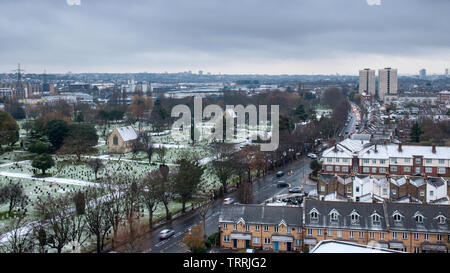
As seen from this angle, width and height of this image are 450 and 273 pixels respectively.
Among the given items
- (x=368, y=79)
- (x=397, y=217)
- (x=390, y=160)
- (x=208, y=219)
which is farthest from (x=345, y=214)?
(x=368, y=79)

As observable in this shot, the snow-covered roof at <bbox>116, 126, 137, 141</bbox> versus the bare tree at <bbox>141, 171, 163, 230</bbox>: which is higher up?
the snow-covered roof at <bbox>116, 126, 137, 141</bbox>

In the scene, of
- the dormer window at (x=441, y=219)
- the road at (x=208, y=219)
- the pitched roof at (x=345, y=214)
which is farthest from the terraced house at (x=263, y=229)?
the dormer window at (x=441, y=219)

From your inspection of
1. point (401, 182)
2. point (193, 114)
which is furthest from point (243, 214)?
point (193, 114)

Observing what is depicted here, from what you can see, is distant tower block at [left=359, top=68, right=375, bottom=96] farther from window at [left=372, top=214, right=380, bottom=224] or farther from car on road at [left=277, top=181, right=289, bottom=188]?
window at [left=372, top=214, right=380, bottom=224]

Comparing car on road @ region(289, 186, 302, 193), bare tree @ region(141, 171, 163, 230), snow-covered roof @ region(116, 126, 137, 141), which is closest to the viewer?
bare tree @ region(141, 171, 163, 230)

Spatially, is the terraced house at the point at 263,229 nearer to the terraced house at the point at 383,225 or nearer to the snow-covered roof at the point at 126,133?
the terraced house at the point at 383,225

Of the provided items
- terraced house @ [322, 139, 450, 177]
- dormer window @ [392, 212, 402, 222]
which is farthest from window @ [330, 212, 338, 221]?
terraced house @ [322, 139, 450, 177]

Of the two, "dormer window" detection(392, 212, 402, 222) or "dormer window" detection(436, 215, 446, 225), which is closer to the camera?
"dormer window" detection(436, 215, 446, 225)
